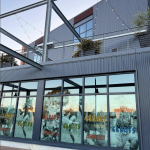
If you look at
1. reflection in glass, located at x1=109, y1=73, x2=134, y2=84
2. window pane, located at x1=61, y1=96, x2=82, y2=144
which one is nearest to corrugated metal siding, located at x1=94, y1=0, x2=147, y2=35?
reflection in glass, located at x1=109, y1=73, x2=134, y2=84

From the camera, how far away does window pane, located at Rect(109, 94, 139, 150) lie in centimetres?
568

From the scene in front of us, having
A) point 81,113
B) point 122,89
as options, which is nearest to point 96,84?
Answer: point 122,89

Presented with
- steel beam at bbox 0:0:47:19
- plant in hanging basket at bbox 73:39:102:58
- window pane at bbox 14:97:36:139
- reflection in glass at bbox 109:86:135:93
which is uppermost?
steel beam at bbox 0:0:47:19

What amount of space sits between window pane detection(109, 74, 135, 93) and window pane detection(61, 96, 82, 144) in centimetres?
160

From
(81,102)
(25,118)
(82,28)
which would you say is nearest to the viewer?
(81,102)

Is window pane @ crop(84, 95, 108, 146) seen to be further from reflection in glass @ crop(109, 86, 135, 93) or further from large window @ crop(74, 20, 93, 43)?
large window @ crop(74, 20, 93, 43)

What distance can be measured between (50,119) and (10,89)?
342 cm

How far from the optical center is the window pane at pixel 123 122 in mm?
5676

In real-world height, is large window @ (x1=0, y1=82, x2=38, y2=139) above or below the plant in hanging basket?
below

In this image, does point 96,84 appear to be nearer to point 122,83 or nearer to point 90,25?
point 122,83

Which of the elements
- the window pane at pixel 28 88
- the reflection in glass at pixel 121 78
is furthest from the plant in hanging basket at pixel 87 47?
the window pane at pixel 28 88

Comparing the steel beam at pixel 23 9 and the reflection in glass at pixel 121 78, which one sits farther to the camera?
the steel beam at pixel 23 9

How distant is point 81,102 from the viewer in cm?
692

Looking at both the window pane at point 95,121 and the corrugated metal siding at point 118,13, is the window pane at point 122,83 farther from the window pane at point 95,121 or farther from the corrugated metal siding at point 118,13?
the corrugated metal siding at point 118,13
